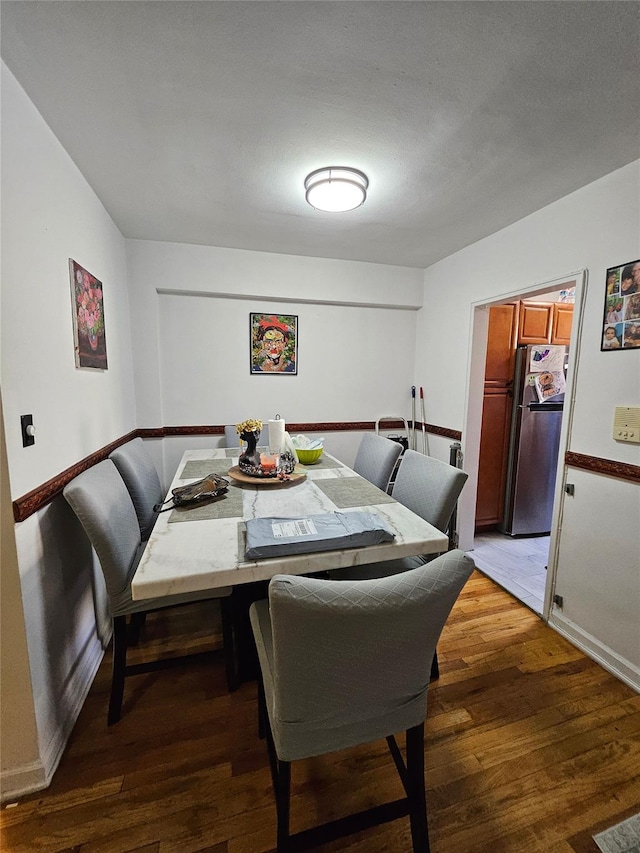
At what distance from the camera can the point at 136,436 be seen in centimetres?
271

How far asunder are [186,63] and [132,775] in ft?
7.69

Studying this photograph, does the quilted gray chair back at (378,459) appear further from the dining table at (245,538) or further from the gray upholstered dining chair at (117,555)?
the gray upholstered dining chair at (117,555)

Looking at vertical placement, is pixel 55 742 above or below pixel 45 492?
below

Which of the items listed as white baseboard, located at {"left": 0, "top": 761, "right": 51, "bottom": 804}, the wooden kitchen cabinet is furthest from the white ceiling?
white baseboard, located at {"left": 0, "top": 761, "right": 51, "bottom": 804}

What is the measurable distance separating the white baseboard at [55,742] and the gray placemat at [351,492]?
4.14 ft

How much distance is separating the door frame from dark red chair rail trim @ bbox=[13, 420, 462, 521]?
170 millimetres

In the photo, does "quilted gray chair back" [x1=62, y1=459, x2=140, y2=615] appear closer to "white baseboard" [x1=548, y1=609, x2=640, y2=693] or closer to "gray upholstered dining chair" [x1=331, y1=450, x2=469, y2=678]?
"gray upholstered dining chair" [x1=331, y1=450, x2=469, y2=678]

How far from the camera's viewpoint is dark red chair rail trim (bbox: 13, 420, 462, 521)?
1.16 metres

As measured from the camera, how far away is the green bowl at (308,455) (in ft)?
6.86

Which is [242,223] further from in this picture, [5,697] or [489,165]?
[5,697]

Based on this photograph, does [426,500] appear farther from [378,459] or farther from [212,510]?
[212,510]

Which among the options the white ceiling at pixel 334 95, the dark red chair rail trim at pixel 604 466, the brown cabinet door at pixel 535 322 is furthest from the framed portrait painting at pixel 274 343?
the dark red chair rail trim at pixel 604 466

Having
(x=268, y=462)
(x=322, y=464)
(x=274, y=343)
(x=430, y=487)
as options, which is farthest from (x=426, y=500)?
(x=274, y=343)

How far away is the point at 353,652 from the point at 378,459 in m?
1.46
